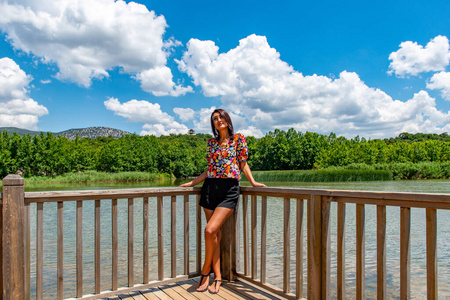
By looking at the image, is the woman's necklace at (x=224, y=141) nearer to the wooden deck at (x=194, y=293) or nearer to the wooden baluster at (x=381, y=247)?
the wooden deck at (x=194, y=293)

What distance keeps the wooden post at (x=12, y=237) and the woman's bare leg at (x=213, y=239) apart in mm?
1429

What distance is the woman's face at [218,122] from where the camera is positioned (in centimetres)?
317

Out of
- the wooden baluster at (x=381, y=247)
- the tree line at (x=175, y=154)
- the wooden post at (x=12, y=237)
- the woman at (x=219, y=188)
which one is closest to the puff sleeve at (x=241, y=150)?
the woman at (x=219, y=188)

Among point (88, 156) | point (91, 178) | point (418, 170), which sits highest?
point (88, 156)

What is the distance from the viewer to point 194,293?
9.75 ft

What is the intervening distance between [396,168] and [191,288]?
A: 34.9 meters

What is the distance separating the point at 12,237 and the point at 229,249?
186cm

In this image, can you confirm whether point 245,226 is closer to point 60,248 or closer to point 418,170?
point 60,248

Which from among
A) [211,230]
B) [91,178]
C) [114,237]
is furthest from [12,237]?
[91,178]

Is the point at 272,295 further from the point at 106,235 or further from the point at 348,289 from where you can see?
the point at 106,235

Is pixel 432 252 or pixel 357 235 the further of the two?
pixel 357 235

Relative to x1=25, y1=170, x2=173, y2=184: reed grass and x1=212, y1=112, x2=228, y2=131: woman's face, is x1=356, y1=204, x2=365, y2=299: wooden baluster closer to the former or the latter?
x1=212, y1=112, x2=228, y2=131: woman's face

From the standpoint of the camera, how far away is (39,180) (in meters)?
33.8

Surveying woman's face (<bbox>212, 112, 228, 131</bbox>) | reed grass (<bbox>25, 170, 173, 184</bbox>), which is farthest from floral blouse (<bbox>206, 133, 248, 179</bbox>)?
reed grass (<bbox>25, 170, 173, 184</bbox>)
